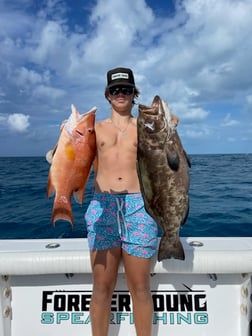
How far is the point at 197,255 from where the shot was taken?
2793 mm

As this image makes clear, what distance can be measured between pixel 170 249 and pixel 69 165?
1044 millimetres

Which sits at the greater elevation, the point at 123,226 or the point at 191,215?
the point at 191,215

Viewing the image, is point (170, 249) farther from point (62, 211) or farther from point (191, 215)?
point (191, 215)

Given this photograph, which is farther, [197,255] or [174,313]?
[174,313]

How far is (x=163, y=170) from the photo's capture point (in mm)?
2338

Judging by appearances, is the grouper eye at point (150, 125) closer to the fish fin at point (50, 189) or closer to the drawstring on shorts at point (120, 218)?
the drawstring on shorts at point (120, 218)

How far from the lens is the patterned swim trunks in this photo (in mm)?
2537

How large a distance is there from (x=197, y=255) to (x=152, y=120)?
4.15 feet

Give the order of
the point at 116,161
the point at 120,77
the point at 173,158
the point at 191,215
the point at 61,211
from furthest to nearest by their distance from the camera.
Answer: the point at 191,215, the point at 116,161, the point at 120,77, the point at 173,158, the point at 61,211

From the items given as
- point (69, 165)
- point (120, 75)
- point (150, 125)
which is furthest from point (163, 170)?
point (120, 75)

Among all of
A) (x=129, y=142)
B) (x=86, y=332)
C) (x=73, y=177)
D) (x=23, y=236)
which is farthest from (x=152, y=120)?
(x=23, y=236)

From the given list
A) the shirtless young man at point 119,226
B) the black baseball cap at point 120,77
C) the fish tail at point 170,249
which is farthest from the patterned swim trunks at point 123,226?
the black baseball cap at point 120,77

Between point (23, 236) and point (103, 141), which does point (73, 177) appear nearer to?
point (103, 141)

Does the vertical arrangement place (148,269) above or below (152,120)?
below
